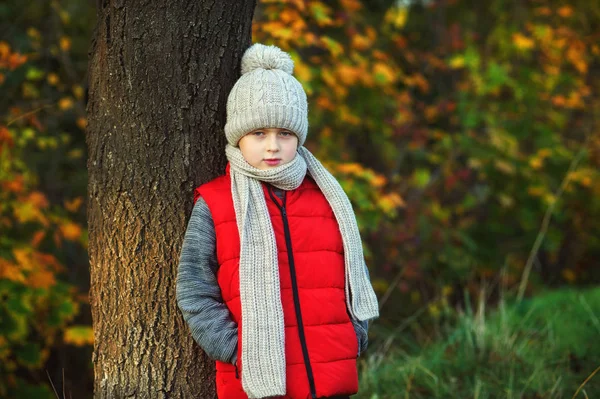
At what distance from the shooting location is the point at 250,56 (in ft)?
9.14

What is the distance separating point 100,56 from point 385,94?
18.0 ft

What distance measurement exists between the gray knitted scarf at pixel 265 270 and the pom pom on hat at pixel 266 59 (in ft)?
1.21

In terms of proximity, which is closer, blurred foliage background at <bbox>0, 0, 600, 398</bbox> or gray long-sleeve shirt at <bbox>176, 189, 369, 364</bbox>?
gray long-sleeve shirt at <bbox>176, 189, 369, 364</bbox>

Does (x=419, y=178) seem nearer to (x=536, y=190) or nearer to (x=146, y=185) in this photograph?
(x=536, y=190)

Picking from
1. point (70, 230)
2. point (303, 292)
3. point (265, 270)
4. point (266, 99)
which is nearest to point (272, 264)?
point (265, 270)

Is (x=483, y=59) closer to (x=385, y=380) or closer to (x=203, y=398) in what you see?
(x=385, y=380)

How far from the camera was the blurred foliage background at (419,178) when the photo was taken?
14.5 ft

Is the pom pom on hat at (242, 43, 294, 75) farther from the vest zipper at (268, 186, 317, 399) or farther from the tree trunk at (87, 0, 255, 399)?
the vest zipper at (268, 186, 317, 399)

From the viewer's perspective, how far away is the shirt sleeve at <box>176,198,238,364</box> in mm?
2461

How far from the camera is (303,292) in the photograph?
251 centimetres

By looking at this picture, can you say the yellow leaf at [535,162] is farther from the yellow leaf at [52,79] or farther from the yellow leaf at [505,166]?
the yellow leaf at [52,79]

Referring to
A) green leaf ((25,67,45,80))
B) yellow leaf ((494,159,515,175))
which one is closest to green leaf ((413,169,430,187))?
yellow leaf ((494,159,515,175))

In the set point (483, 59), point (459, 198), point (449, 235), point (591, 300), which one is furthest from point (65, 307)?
point (483, 59)

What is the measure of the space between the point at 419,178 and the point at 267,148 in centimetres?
589
